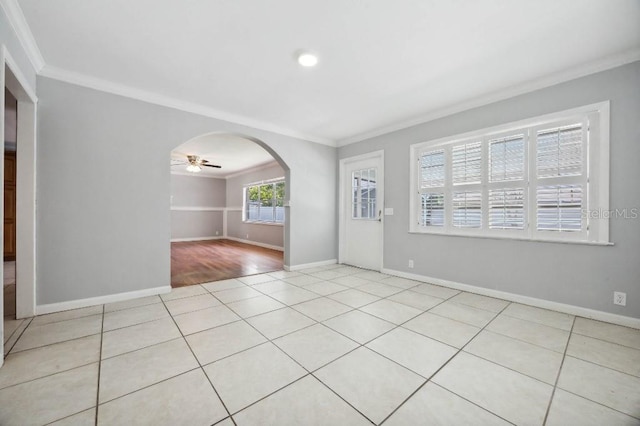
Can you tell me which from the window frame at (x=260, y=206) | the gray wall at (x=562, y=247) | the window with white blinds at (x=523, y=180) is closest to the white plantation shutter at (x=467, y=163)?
the window with white blinds at (x=523, y=180)

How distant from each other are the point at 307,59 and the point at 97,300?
3.44m

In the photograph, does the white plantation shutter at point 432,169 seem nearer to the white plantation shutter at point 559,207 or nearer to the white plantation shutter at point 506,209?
the white plantation shutter at point 506,209

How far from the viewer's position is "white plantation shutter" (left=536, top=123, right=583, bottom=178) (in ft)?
8.70

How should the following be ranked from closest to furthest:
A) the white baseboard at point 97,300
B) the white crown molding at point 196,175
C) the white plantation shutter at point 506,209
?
the white baseboard at point 97,300
the white plantation shutter at point 506,209
the white crown molding at point 196,175

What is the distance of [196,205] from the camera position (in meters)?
9.34

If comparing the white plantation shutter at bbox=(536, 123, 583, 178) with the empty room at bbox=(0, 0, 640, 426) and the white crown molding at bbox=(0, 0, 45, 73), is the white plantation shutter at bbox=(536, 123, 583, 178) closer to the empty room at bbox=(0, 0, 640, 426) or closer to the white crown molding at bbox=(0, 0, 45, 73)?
the empty room at bbox=(0, 0, 640, 426)

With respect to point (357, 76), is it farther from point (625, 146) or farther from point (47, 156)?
point (47, 156)

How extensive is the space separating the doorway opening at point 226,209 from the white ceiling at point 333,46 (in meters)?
1.58

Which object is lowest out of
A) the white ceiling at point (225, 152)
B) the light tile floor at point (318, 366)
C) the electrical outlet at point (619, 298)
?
the light tile floor at point (318, 366)

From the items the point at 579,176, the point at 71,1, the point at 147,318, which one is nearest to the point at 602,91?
the point at 579,176

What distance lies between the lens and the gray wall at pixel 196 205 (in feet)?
29.3

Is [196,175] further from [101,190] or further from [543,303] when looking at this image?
[543,303]

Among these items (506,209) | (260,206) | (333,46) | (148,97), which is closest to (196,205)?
(260,206)

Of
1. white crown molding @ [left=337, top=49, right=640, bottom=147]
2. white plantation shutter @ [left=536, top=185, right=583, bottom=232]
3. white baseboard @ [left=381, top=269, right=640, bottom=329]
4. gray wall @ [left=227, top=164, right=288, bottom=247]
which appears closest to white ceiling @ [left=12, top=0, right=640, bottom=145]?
white crown molding @ [left=337, top=49, right=640, bottom=147]
